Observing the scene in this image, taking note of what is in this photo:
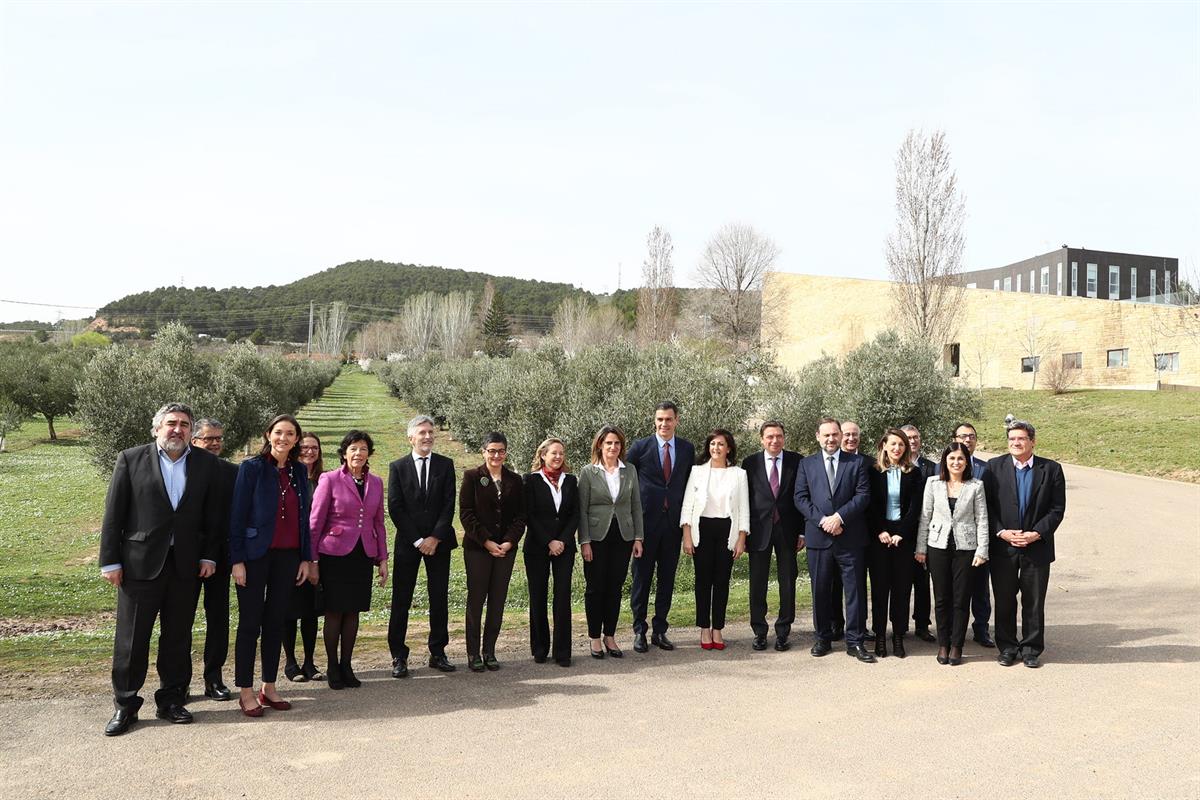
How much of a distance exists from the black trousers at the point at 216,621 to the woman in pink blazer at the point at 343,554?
67cm

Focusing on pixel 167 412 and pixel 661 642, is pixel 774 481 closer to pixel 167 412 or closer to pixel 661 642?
pixel 661 642

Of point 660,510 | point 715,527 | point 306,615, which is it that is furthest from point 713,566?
point 306,615

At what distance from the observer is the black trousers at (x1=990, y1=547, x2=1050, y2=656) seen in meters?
7.33

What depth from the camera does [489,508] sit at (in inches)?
283

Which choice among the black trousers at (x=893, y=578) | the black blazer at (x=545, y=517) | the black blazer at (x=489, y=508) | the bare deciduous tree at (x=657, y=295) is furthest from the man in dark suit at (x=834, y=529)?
the bare deciduous tree at (x=657, y=295)

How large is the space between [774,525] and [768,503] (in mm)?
240

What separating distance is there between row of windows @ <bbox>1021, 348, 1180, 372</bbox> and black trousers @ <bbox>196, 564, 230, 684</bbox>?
5299 centimetres

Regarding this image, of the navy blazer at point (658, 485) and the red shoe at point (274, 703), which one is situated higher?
the navy blazer at point (658, 485)

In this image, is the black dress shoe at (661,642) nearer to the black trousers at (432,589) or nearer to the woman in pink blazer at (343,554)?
the black trousers at (432,589)

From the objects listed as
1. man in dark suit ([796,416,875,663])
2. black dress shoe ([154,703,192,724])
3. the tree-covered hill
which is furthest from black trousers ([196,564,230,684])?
the tree-covered hill

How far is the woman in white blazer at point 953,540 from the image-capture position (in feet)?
24.4

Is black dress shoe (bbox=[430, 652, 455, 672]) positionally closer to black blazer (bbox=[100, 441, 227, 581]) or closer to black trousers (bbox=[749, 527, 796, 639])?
black blazer (bbox=[100, 441, 227, 581])

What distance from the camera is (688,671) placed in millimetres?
7043

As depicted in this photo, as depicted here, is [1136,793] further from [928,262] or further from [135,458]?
[928,262]
